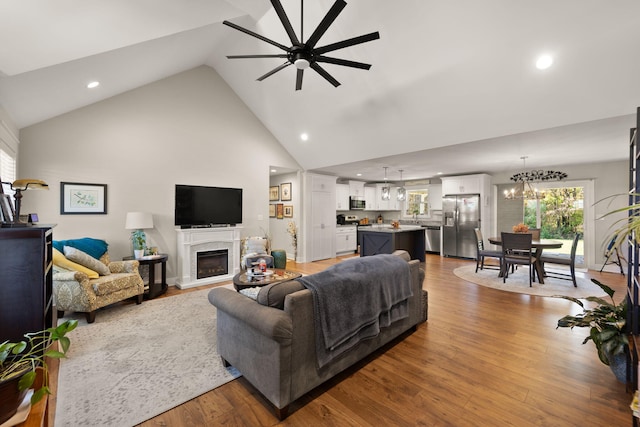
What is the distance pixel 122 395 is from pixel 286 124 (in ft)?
16.4

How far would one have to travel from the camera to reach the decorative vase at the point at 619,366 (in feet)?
6.54

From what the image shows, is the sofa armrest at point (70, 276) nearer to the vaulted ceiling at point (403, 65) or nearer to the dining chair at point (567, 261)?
the vaulted ceiling at point (403, 65)

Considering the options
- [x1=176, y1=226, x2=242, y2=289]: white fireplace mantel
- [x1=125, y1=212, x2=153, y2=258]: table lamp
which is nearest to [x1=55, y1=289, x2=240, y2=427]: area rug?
[x1=125, y1=212, x2=153, y2=258]: table lamp

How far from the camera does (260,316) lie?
179 centimetres

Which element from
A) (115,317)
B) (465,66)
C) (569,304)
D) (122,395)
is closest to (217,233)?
(115,317)

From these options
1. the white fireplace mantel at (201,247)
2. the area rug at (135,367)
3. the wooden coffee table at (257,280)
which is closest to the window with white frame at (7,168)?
the area rug at (135,367)

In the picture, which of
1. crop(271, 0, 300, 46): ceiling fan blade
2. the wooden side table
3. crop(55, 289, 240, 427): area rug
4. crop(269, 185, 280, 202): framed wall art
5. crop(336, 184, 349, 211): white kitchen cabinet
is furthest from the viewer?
crop(336, 184, 349, 211): white kitchen cabinet

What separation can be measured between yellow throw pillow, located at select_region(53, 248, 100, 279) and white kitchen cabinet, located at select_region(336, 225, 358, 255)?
571 centimetres

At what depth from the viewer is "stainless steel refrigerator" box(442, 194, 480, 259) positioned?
718 centimetres

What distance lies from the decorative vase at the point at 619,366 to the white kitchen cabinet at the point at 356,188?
6938 mm

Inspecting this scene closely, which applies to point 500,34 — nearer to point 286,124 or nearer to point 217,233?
point 286,124

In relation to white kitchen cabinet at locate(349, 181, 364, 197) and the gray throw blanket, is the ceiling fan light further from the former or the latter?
white kitchen cabinet at locate(349, 181, 364, 197)

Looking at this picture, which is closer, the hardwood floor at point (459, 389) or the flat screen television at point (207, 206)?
the hardwood floor at point (459, 389)

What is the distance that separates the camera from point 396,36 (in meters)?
3.28
